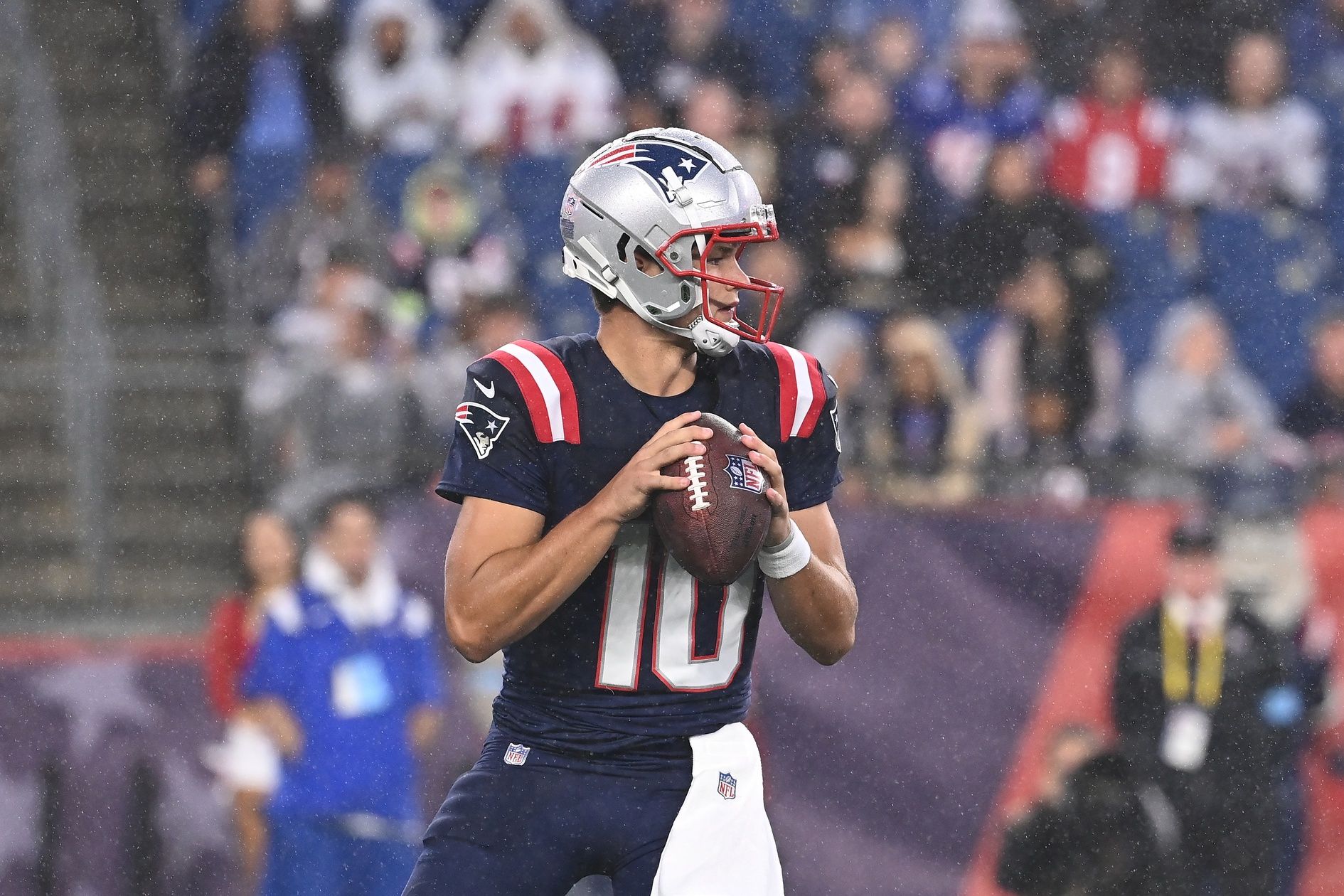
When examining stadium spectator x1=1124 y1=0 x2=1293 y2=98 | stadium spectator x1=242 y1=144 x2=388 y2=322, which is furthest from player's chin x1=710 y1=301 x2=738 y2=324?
stadium spectator x1=1124 y1=0 x2=1293 y2=98

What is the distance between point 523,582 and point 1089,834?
3.26 metres

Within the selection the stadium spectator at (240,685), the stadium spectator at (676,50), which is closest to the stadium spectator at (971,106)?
the stadium spectator at (676,50)

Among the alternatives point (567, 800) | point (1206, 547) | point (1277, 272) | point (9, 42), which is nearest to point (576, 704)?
point (567, 800)

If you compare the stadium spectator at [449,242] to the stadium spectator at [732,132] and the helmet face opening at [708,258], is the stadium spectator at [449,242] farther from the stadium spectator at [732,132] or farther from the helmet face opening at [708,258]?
the helmet face opening at [708,258]

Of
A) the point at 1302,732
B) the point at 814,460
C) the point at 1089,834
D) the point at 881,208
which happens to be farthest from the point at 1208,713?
the point at 814,460

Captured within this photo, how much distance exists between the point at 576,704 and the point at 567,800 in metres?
0.16

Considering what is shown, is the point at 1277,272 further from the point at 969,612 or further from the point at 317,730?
the point at 317,730

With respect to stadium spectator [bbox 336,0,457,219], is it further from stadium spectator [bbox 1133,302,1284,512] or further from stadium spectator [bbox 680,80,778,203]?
stadium spectator [bbox 1133,302,1284,512]

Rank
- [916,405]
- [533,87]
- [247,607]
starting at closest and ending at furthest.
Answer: [247,607]
[916,405]
[533,87]

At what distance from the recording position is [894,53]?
8.11m

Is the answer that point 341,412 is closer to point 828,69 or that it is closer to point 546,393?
point 828,69

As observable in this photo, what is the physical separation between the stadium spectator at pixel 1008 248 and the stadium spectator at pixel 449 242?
1.86 m

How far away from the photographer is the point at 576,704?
10.2 feet

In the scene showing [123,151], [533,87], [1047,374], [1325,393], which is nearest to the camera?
[1047,374]
